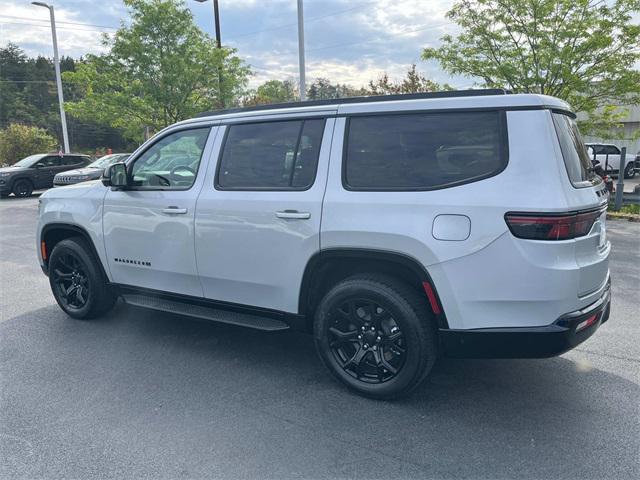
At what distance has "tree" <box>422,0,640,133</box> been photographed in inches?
445

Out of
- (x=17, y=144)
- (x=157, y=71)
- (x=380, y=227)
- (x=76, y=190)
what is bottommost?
(x=380, y=227)

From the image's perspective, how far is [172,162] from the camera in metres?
4.27

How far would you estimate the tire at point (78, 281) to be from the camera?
4699 mm

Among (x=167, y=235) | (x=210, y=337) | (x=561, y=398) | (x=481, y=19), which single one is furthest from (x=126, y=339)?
(x=481, y=19)

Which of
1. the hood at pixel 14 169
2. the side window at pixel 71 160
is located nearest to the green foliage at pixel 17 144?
the side window at pixel 71 160

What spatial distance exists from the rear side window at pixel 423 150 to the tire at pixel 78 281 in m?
2.83

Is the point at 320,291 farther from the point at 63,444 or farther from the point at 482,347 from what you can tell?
the point at 63,444

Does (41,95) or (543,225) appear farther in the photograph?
(41,95)

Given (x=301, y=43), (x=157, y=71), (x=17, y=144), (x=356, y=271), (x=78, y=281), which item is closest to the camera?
(x=356, y=271)

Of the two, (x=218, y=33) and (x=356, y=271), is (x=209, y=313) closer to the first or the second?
(x=356, y=271)

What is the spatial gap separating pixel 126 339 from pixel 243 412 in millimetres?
1799

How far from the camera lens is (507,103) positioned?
9.41 feet

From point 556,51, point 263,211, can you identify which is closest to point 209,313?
point 263,211

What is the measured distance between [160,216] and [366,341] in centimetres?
201
